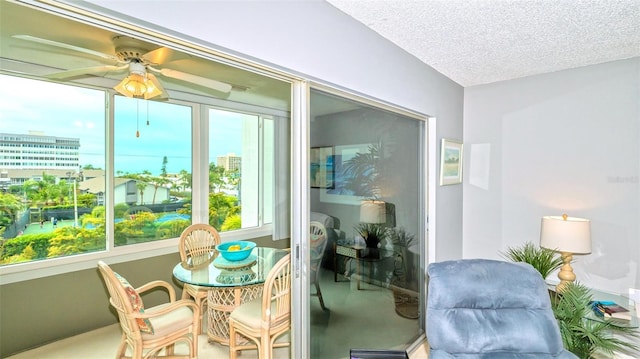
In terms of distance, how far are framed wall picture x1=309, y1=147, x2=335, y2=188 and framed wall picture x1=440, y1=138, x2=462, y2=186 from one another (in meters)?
1.57

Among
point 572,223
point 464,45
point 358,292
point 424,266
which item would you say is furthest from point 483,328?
point 464,45

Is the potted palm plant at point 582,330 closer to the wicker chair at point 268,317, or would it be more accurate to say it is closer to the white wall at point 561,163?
the white wall at point 561,163

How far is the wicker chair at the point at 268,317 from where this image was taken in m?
2.11

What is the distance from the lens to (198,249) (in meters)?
3.24

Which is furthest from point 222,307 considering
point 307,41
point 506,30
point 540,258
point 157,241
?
point 506,30

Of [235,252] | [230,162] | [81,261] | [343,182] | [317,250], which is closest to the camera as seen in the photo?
[317,250]

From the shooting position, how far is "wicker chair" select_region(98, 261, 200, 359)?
1.93m

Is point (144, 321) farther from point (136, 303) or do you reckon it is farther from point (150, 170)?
point (150, 170)

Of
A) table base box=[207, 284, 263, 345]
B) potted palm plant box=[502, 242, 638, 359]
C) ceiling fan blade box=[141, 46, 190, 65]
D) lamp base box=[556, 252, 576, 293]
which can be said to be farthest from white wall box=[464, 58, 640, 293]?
ceiling fan blade box=[141, 46, 190, 65]

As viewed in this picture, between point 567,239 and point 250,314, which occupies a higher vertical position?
point 567,239

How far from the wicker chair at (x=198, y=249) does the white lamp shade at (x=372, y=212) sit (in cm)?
160

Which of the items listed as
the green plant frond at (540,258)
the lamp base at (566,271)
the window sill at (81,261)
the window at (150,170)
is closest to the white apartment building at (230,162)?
the window at (150,170)

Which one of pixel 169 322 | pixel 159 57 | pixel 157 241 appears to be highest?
pixel 159 57

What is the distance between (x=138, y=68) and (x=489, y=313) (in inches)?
114
